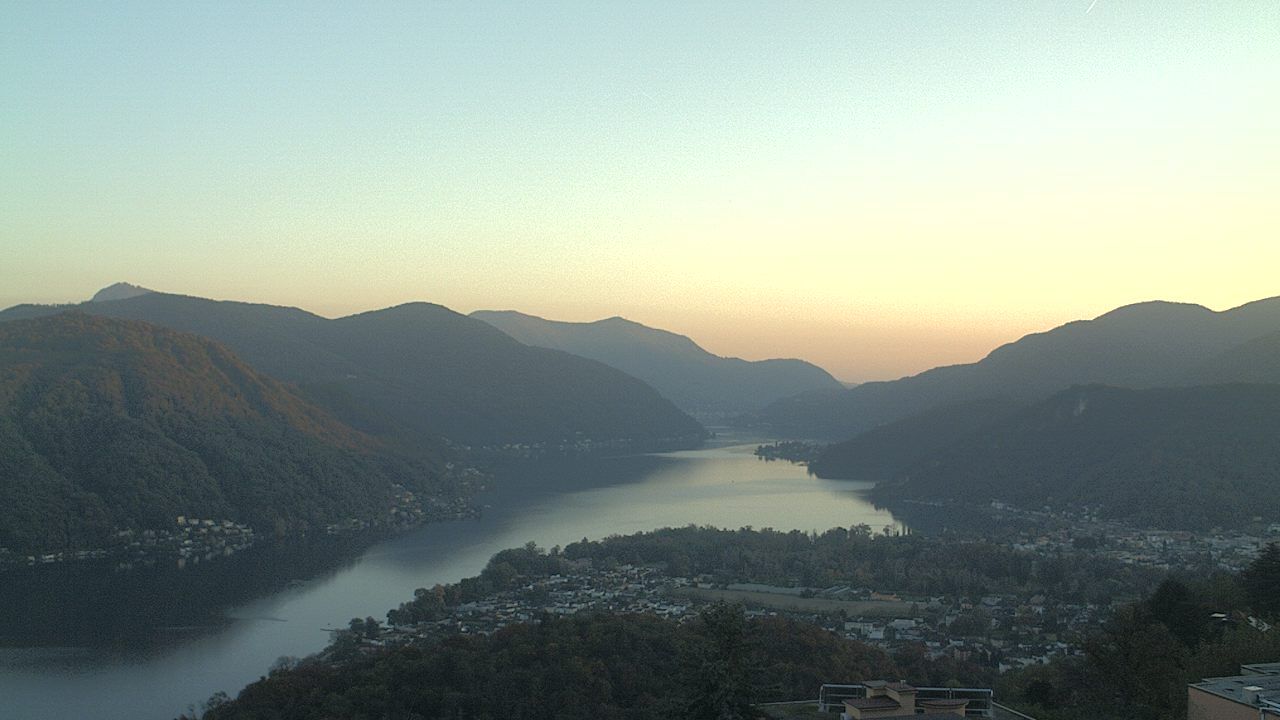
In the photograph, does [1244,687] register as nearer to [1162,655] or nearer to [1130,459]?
[1162,655]

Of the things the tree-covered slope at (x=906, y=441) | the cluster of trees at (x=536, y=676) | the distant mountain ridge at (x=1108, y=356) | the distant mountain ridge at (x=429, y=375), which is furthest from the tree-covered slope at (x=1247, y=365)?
the cluster of trees at (x=536, y=676)

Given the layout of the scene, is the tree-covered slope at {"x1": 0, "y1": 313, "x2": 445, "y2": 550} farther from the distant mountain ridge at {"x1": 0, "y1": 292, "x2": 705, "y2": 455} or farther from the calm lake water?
the distant mountain ridge at {"x1": 0, "y1": 292, "x2": 705, "y2": 455}

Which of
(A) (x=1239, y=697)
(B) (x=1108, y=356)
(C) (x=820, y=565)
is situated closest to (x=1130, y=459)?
(C) (x=820, y=565)

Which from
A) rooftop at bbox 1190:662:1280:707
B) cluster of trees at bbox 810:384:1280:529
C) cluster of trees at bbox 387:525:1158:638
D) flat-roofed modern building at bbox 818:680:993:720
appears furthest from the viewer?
cluster of trees at bbox 810:384:1280:529

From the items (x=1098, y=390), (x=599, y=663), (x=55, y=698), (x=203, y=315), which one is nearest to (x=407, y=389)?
(x=203, y=315)

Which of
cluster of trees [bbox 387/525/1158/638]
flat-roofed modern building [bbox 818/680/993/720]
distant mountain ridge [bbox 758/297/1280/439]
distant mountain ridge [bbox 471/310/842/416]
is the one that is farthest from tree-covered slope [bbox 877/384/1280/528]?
distant mountain ridge [bbox 471/310/842/416]
